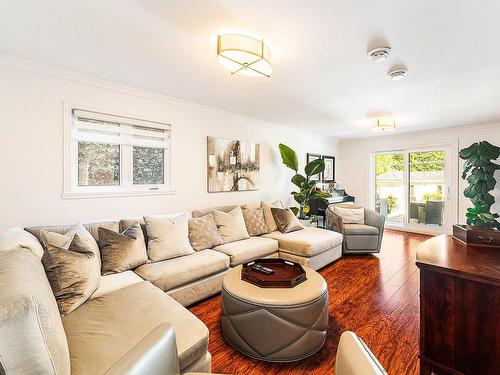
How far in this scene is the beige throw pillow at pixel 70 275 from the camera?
5.07 ft

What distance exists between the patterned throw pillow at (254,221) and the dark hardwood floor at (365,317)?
1.04m

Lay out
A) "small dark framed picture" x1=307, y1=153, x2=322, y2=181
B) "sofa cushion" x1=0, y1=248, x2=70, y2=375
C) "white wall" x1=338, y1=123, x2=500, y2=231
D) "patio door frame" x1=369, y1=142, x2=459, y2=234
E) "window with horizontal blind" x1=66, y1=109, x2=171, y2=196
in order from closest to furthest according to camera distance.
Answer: "sofa cushion" x1=0, y1=248, x2=70, y2=375 → "window with horizontal blind" x1=66, y1=109, x2=171, y2=196 → "white wall" x1=338, y1=123, x2=500, y2=231 → "patio door frame" x1=369, y1=142, x2=459, y2=234 → "small dark framed picture" x1=307, y1=153, x2=322, y2=181

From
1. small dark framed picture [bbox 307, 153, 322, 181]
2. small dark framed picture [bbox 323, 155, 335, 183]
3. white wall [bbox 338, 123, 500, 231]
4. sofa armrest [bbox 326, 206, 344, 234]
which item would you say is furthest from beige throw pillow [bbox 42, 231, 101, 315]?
white wall [bbox 338, 123, 500, 231]

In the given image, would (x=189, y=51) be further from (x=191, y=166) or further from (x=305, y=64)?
(x=191, y=166)

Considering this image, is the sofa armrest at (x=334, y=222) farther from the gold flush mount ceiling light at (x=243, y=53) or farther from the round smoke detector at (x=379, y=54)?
the gold flush mount ceiling light at (x=243, y=53)

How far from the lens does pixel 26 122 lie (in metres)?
2.32

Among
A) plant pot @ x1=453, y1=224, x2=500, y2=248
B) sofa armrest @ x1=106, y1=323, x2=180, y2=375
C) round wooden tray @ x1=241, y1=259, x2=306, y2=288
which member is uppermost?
plant pot @ x1=453, y1=224, x2=500, y2=248

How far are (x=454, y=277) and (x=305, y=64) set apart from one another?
204 cm

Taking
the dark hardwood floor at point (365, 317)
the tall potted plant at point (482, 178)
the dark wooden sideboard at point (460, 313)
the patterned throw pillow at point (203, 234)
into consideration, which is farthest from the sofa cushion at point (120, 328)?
the tall potted plant at point (482, 178)

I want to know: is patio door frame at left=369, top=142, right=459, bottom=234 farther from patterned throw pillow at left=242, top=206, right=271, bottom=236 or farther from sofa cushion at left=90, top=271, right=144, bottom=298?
sofa cushion at left=90, top=271, right=144, bottom=298

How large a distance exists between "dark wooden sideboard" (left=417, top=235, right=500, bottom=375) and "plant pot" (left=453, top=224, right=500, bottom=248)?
0.17 metres

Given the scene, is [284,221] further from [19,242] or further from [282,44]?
[19,242]

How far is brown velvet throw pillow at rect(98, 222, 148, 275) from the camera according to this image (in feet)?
7.11

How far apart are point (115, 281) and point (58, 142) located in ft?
5.21
